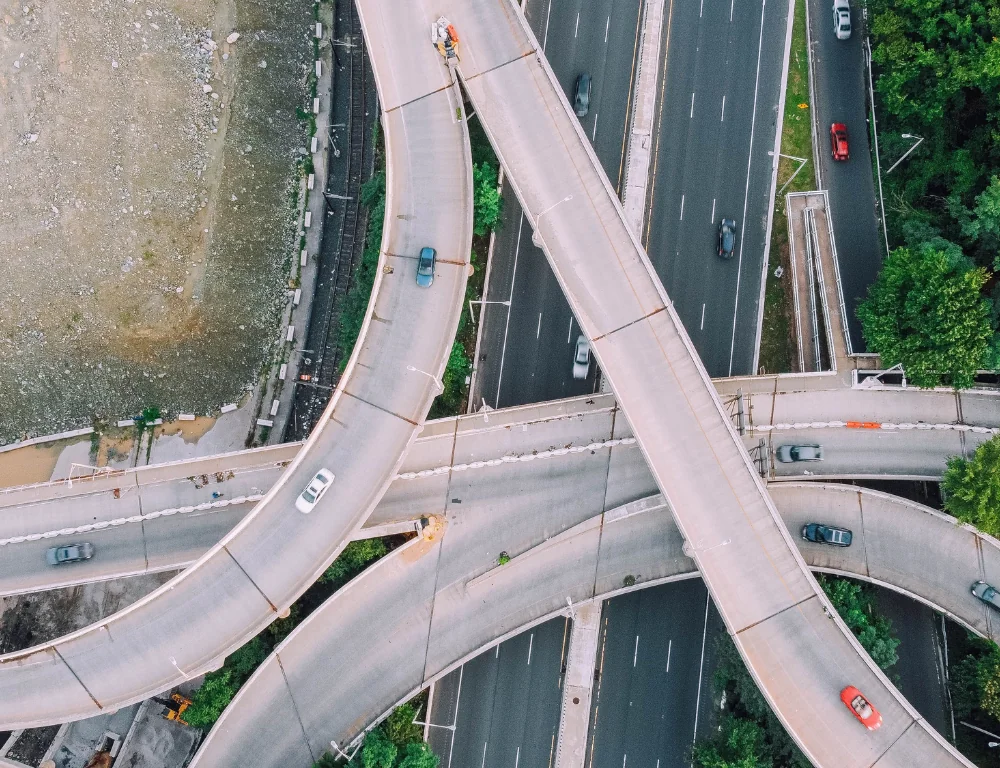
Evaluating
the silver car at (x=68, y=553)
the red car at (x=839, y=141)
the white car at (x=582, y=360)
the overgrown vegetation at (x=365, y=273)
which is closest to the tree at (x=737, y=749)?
the white car at (x=582, y=360)

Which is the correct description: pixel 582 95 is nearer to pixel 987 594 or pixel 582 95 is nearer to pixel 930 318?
pixel 930 318

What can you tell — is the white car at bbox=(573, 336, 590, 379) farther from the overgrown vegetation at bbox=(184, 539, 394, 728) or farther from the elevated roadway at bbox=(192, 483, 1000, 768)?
the overgrown vegetation at bbox=(184, 539, 394, 728)

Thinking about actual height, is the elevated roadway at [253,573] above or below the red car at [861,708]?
above

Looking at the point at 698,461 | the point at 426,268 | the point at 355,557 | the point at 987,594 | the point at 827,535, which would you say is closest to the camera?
the point at 698,461

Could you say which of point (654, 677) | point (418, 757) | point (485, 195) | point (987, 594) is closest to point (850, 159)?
point (485, 195)

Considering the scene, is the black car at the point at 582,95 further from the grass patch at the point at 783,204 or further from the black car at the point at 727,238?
the grass patch at the point at 783,204

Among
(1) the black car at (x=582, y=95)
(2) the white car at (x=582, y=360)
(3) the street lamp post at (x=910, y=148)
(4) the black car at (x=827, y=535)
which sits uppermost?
(1) the black car at (x=582, y=95)
